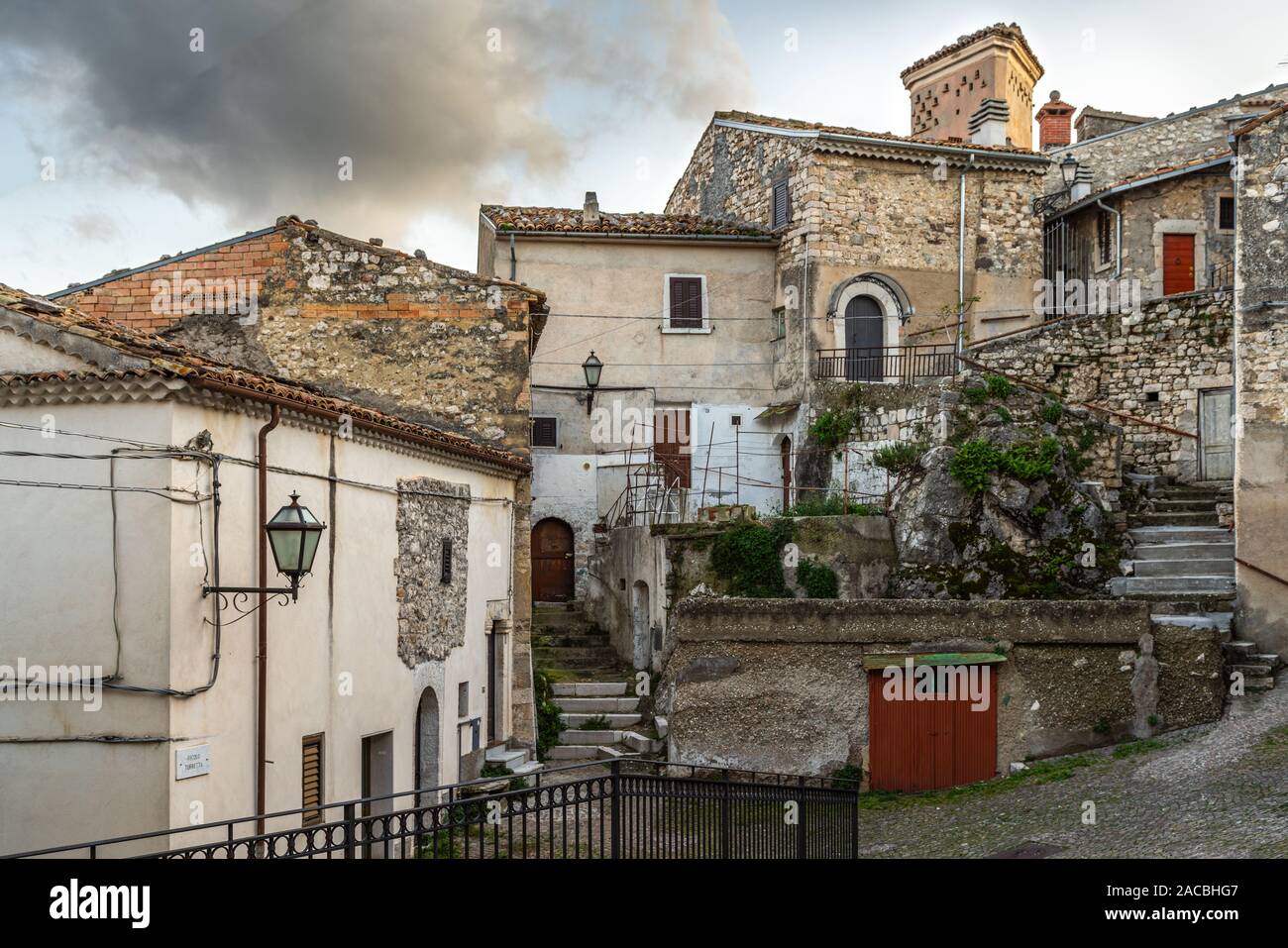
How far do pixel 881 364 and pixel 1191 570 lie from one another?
10.5 metres

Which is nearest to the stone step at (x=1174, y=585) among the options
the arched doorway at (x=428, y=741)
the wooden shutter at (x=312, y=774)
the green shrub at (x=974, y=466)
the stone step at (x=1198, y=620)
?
the stone step at (x=1198, y=620)

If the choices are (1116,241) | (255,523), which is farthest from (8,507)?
(1116,241)

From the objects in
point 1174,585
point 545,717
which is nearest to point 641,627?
point 545,717

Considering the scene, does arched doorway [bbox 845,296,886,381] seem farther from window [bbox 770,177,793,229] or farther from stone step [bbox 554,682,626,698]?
stone step [bbox 554,682,626,698]

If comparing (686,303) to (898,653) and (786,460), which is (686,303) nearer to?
(786,460)

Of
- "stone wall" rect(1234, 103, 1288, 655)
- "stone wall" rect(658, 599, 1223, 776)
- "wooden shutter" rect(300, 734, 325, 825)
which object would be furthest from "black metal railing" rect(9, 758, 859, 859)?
"stone wall" rect(1234, 103, 1288, 655)

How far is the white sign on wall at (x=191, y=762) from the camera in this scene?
30.2 feet

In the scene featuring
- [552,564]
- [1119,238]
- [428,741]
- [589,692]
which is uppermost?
[1119,238]

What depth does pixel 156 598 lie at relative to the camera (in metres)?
9.36

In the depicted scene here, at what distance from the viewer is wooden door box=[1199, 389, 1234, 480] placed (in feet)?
71.3

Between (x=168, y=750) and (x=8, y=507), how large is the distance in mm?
2347

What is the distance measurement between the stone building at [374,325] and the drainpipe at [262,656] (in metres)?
6.93

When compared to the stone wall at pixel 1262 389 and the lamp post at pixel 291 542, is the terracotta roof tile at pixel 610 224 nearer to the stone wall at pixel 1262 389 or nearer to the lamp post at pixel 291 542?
the stone wall at pixel 1262 389

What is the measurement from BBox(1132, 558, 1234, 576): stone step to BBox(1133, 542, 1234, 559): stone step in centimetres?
18
